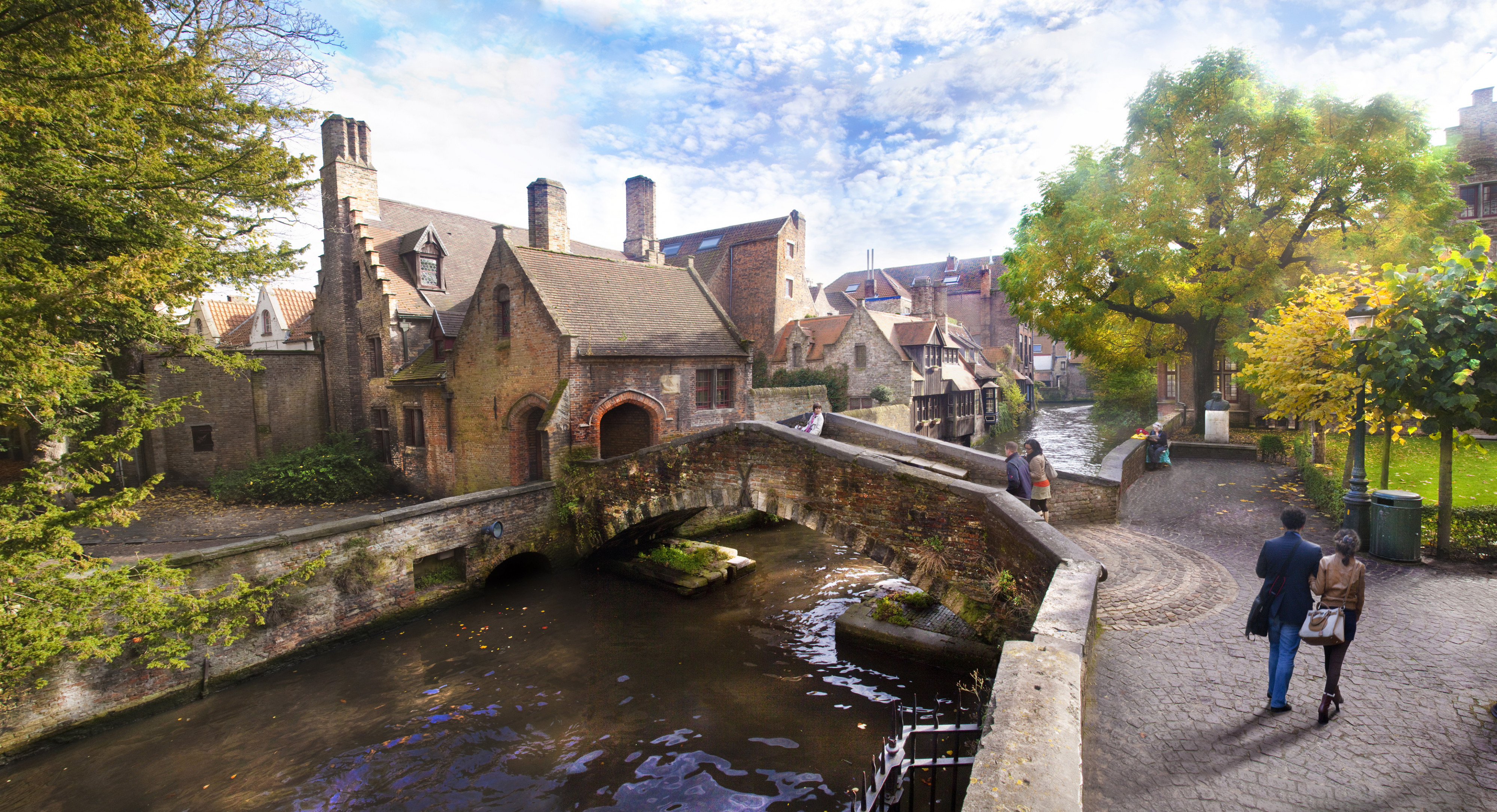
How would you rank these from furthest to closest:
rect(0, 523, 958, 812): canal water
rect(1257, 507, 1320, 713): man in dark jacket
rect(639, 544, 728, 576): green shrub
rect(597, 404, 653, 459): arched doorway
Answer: rect(597, 404, 653, 459): arched doorway, rect(639, 544, 728, 576): green shrub, rect(0, 523, 958, 812): canal water, rect(1257, 507, 1320, 713): man in dark jacket

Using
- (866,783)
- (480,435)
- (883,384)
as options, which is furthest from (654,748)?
(883,384)

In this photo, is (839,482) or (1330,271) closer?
(839,482)

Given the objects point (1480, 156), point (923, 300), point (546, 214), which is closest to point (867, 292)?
point (923, 300)

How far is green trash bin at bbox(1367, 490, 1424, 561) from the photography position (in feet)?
27.1

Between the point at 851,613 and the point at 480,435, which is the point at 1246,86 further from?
the point at 480,435

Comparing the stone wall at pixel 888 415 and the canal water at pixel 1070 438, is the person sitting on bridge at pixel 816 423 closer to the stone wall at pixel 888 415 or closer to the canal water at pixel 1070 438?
the canal water at pixel 1070 438

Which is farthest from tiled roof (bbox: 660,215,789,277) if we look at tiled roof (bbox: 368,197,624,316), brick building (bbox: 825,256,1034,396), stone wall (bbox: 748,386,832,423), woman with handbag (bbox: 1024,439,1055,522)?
woman with handbag (bbox: 1024,439,1055,522)

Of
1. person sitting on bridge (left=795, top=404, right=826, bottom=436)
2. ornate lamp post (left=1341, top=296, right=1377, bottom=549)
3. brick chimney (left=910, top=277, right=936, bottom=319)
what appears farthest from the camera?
brick chimney (left=910, top=277, right=936, bottom=319)

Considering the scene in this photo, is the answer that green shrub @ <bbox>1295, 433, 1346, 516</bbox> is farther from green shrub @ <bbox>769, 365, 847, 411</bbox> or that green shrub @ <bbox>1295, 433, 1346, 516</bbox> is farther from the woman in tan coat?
green shrub @ <bbox>769, 365, 847, 411</bbox>

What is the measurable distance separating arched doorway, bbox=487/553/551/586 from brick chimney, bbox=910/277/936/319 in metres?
32.7

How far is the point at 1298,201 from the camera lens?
1689 cm

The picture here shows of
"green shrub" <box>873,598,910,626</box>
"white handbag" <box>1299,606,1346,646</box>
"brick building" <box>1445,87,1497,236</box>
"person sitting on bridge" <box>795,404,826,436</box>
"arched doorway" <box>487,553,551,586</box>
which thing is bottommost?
"arched doorway" <box>487,553,551,586</box>

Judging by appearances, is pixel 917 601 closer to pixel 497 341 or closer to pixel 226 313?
pixel 497 341

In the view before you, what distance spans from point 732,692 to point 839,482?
368 cm
